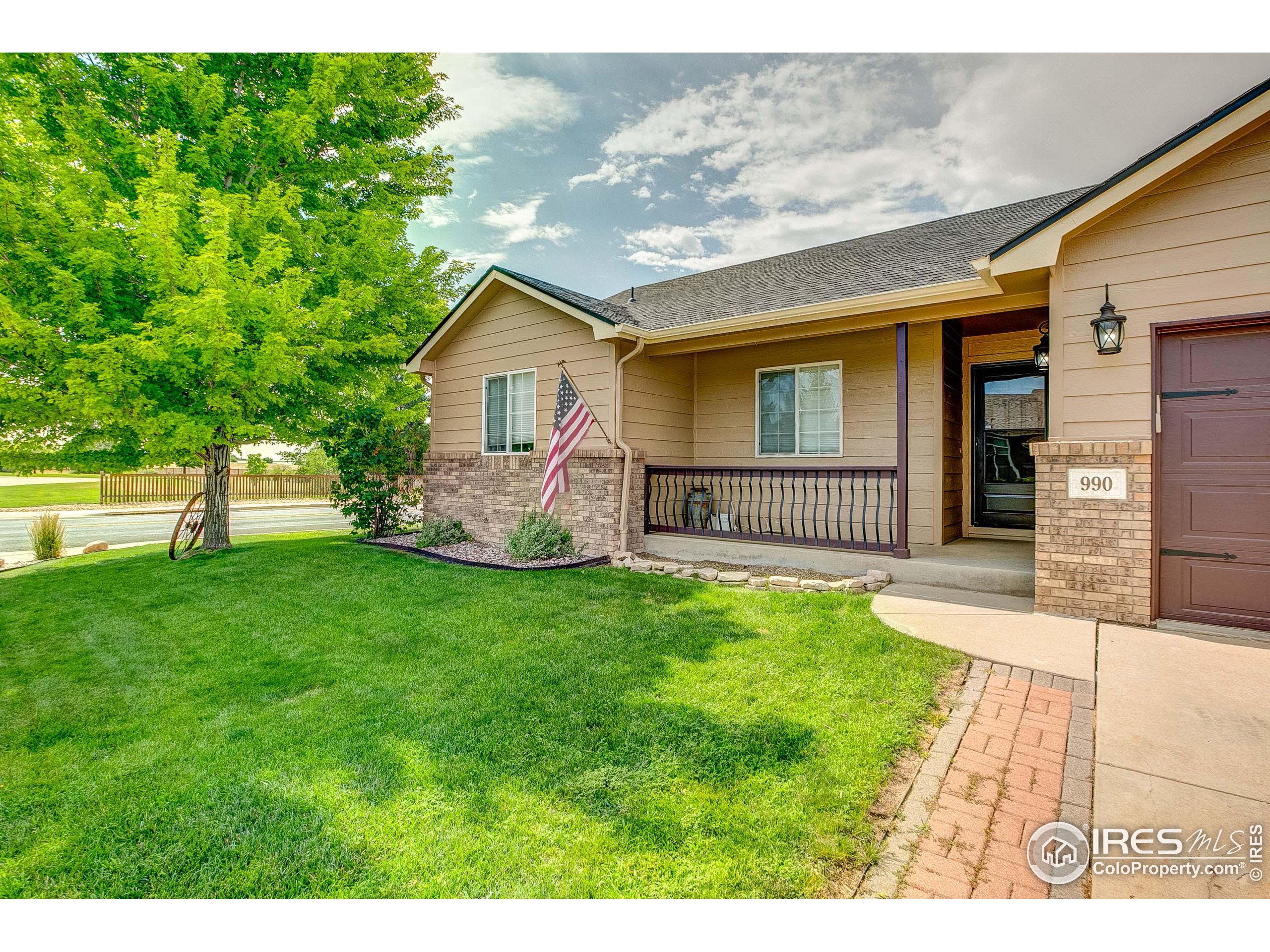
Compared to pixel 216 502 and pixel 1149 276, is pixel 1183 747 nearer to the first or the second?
pixel 1149 276

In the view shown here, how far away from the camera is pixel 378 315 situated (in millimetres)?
10414

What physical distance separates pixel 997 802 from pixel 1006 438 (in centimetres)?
671

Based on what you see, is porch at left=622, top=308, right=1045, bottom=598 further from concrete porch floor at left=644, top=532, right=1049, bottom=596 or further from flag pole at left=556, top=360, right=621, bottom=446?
flag pole at left=556, top=360, right=621, bottom=446

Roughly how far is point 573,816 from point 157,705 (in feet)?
9.44

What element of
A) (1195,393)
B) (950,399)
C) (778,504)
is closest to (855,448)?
(950,399)

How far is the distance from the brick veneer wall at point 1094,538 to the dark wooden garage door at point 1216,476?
0.54 ft

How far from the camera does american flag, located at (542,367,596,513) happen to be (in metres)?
7.09

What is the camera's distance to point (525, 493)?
895 centimetres

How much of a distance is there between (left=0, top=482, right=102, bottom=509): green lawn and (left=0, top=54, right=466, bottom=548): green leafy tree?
17181 mm

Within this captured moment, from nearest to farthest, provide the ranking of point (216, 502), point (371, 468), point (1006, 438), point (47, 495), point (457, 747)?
1. point (457, 747)
2. point (1006, 438)
3. point (216, 502)
4. point (371, 468)
5. point (47, 495)

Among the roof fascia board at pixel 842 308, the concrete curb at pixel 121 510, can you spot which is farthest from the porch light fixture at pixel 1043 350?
the concrete curb at pixel 121 510

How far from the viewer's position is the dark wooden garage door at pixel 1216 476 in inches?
159

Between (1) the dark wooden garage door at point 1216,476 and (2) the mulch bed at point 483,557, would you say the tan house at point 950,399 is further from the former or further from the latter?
(2) the mulch bed at point 483,557
